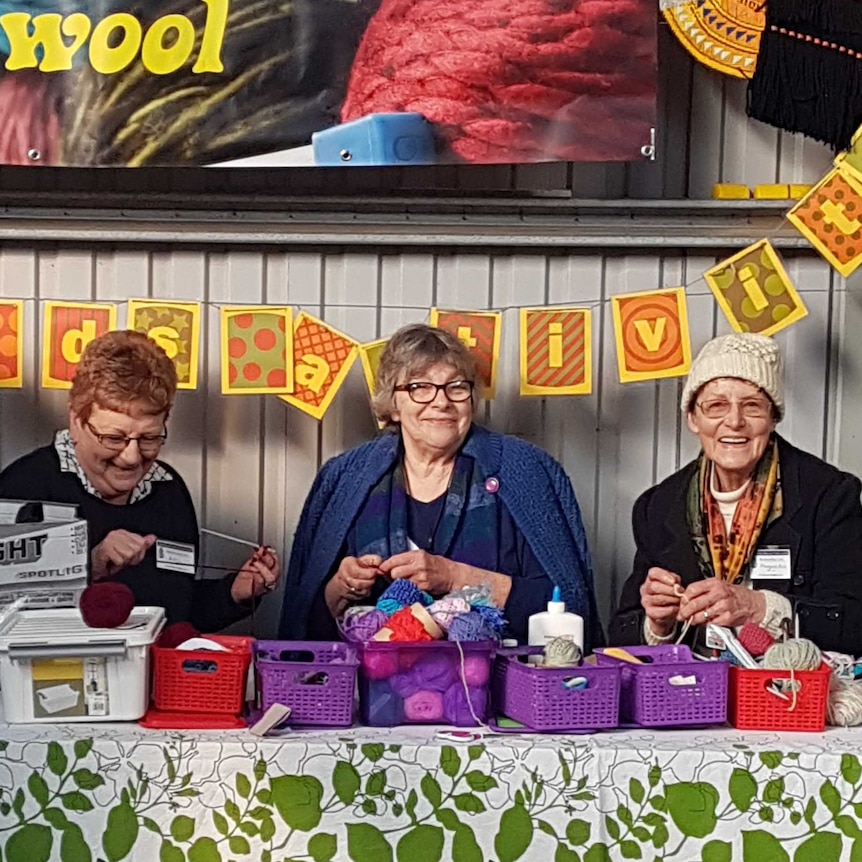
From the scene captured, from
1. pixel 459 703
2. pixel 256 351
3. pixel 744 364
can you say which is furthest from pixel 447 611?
pixel 256 351

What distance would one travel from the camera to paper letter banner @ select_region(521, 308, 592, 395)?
3.65 metres

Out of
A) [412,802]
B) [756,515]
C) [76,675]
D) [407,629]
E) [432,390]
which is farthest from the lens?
[432,390]

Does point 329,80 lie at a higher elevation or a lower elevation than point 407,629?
higher

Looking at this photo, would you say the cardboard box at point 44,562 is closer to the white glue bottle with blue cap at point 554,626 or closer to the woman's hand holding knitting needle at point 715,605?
the white glue bottle with blue cap at point 554,626

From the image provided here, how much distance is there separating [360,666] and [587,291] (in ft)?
5.57

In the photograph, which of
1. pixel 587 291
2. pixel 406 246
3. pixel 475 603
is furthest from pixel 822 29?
pixel 475 603

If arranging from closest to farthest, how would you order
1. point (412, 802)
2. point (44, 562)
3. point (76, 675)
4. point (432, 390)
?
point (412, 802), point (76, 675), point (44, 562), point (432, 390)

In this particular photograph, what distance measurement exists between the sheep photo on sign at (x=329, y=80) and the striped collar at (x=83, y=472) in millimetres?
684

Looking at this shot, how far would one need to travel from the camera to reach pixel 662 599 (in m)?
2.83

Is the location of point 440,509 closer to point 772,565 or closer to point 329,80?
point 772,565

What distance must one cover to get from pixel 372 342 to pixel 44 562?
3.72 ft

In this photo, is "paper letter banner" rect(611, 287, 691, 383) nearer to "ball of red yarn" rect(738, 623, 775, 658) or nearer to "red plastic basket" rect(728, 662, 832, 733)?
"ball of red yarn" rect(738, 623, 775, 658)

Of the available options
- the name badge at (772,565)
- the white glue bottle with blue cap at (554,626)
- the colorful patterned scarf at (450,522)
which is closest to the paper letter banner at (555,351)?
the colorful patterned scarf at (450,522)

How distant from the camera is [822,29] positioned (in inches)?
140
